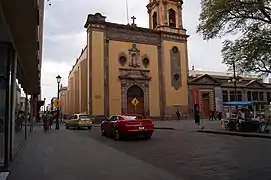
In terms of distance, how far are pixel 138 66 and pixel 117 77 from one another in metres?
4.28

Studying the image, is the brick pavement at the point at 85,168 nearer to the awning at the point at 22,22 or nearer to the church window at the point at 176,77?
the awning at the point at 22,22

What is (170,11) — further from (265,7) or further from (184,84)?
(265,7)

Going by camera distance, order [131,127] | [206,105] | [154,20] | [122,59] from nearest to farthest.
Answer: [131,127], [122,59], [206,105], [154,20]

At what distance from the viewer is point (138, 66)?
5056 centimetres

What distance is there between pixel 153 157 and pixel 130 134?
23.7 ft

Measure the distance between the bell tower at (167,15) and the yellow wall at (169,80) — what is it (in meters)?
2.73

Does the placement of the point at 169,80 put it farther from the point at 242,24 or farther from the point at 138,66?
the point at 242,24

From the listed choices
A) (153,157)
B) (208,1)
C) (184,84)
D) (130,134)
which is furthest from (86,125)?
(184,84)

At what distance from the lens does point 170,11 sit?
→ 54.6 m

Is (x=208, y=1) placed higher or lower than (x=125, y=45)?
lower

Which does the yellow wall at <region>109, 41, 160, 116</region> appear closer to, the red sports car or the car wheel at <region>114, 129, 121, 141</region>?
the car wheel at <region>114, 129, 121, 141</region>

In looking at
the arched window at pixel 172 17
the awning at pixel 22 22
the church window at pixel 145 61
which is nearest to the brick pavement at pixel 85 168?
the awning at pixel 22 22

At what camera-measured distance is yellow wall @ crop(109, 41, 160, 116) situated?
47438 millimetres

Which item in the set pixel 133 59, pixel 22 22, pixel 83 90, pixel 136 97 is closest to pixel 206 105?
pixel 136 97
